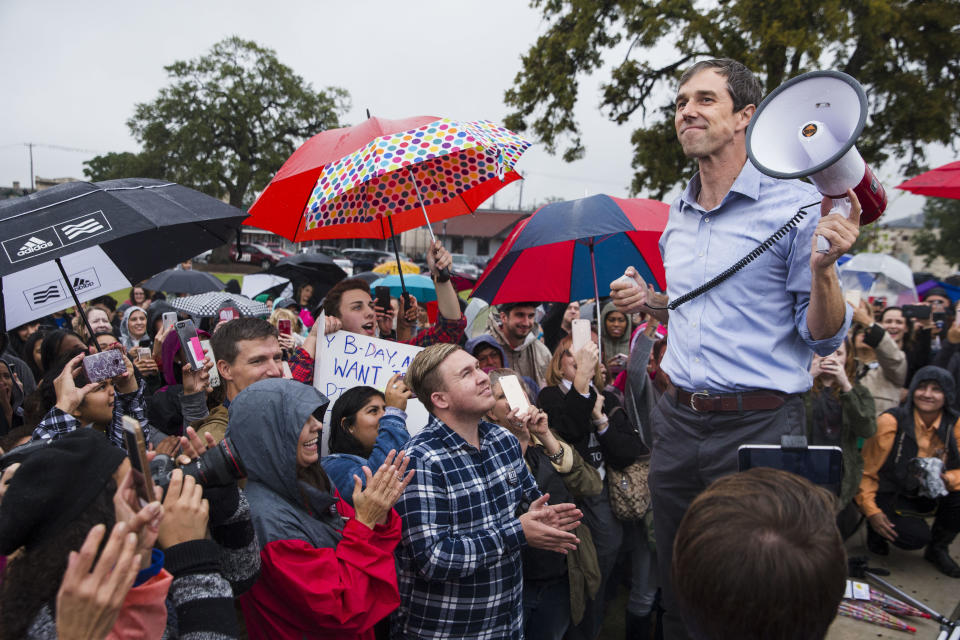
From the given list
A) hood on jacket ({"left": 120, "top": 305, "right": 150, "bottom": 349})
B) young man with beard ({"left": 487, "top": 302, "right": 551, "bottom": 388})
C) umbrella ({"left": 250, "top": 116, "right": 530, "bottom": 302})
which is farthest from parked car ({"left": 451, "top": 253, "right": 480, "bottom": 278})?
umbrella ({"left": 250, "top": 116, "right": 530, "bottom": 302})

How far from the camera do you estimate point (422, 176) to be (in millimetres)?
4230

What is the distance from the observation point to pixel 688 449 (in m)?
2.12

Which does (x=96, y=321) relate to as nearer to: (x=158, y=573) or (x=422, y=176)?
(x=422, y=176)

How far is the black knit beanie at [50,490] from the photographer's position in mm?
1327

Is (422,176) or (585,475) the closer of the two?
(585,475)

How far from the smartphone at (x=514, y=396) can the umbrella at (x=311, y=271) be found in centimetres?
678

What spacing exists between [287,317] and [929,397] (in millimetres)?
5139

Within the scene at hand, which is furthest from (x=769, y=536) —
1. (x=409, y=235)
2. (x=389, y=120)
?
(x=409, y=235)

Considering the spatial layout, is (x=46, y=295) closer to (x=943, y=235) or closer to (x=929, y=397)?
(x=929, y=397)

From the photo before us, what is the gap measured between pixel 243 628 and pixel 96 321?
395cm

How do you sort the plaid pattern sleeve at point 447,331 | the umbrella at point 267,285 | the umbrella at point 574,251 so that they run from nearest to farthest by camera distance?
the umbrella at point 574,251 < the plaid pattern sleeve at point 447,331 < the umbrella at point 267,285

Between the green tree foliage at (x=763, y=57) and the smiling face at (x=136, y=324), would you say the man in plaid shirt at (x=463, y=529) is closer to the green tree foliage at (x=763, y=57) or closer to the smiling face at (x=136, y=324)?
the smiling face at (x=136, y=324)

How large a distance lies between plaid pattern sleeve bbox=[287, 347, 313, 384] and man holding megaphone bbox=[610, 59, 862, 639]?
2322 mm

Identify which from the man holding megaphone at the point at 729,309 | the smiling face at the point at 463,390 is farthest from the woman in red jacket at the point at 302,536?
the man holding megaphone at the point at 729,309
